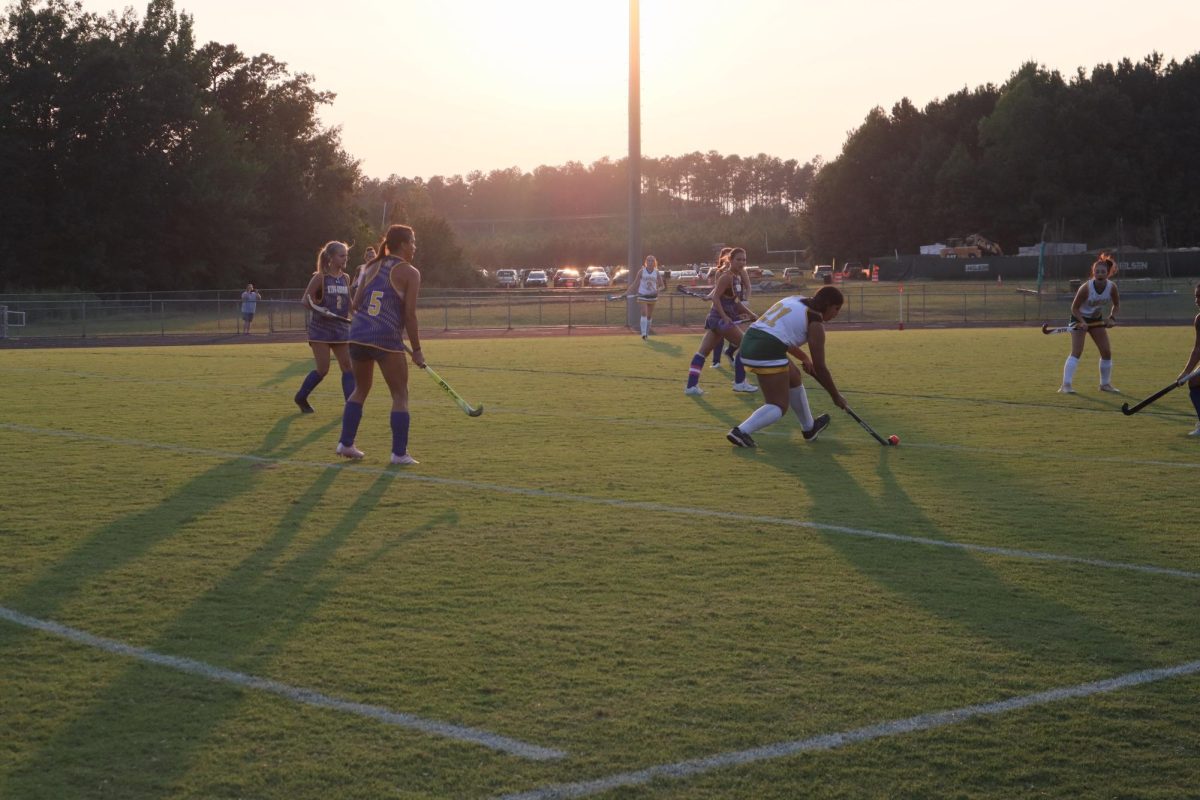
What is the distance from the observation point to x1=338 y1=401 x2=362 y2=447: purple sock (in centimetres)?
1109

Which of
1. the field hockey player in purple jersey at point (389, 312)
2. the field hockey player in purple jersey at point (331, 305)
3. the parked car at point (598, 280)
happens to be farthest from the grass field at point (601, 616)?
the parked car at point (598, 280)

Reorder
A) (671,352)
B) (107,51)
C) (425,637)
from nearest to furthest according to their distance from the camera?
(425,637)
(671,352)
(107,51)

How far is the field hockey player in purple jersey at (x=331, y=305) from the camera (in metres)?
13.6

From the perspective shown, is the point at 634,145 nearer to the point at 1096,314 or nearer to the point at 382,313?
the point at 1096,314

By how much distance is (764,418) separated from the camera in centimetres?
1169

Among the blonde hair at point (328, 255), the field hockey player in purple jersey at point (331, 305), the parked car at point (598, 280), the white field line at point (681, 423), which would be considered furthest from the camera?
the parked car at point (598, 280)

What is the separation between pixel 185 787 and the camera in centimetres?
410

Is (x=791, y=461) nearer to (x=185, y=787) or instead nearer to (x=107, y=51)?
(x=185, y=787)

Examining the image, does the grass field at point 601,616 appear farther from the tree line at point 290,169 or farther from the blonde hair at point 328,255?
the tree line at point 290,169

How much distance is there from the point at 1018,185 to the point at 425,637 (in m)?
106

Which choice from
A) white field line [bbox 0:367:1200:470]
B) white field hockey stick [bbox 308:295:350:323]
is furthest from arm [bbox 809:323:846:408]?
white field hockey stick [bbox 308:295:350:323]

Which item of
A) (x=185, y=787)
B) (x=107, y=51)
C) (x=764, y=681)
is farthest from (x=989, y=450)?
(x=107, y=51)

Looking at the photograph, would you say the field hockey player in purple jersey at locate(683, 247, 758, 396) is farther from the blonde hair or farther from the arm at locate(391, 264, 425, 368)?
the arm at locate(391, 264, 425, 368)

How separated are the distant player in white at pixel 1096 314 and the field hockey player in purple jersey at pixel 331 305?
9.45 meters
